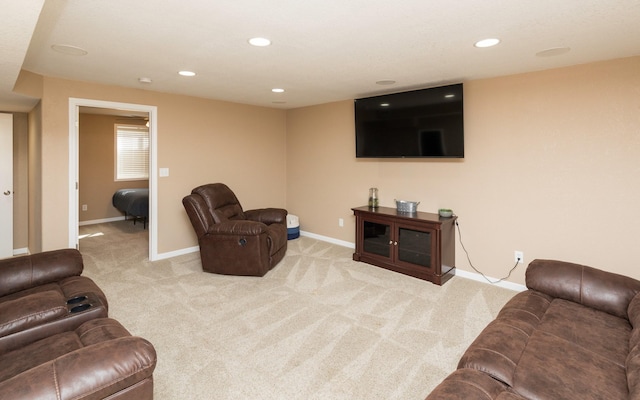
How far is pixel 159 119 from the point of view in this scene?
454cm

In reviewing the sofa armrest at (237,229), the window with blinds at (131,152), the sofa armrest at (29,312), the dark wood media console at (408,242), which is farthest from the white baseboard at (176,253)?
the window with blinds at (131,152)

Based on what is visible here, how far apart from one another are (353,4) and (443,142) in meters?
2.40

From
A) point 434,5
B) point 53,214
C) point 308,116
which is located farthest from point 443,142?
point 53,214

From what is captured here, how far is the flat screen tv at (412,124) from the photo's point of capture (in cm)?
383

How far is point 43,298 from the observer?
1882 millimetres

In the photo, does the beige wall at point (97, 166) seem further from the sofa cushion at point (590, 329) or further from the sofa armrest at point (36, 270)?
the sofa cushion at point (590, 329)

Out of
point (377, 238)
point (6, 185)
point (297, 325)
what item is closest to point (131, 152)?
point (6, 185)


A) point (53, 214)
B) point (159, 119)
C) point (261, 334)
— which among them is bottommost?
point (261, 334)

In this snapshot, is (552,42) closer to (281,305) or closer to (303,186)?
(281,305)

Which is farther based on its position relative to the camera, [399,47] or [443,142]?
[443,142]

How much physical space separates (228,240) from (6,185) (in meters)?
3.54

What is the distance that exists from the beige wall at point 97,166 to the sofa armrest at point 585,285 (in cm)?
786

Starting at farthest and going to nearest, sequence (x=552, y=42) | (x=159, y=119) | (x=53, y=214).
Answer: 1. (x=159, y=119)
2. (x=53, y=214)
3. (x=552, y=42)

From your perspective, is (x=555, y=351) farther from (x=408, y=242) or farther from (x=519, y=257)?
(x=408, y=242)
